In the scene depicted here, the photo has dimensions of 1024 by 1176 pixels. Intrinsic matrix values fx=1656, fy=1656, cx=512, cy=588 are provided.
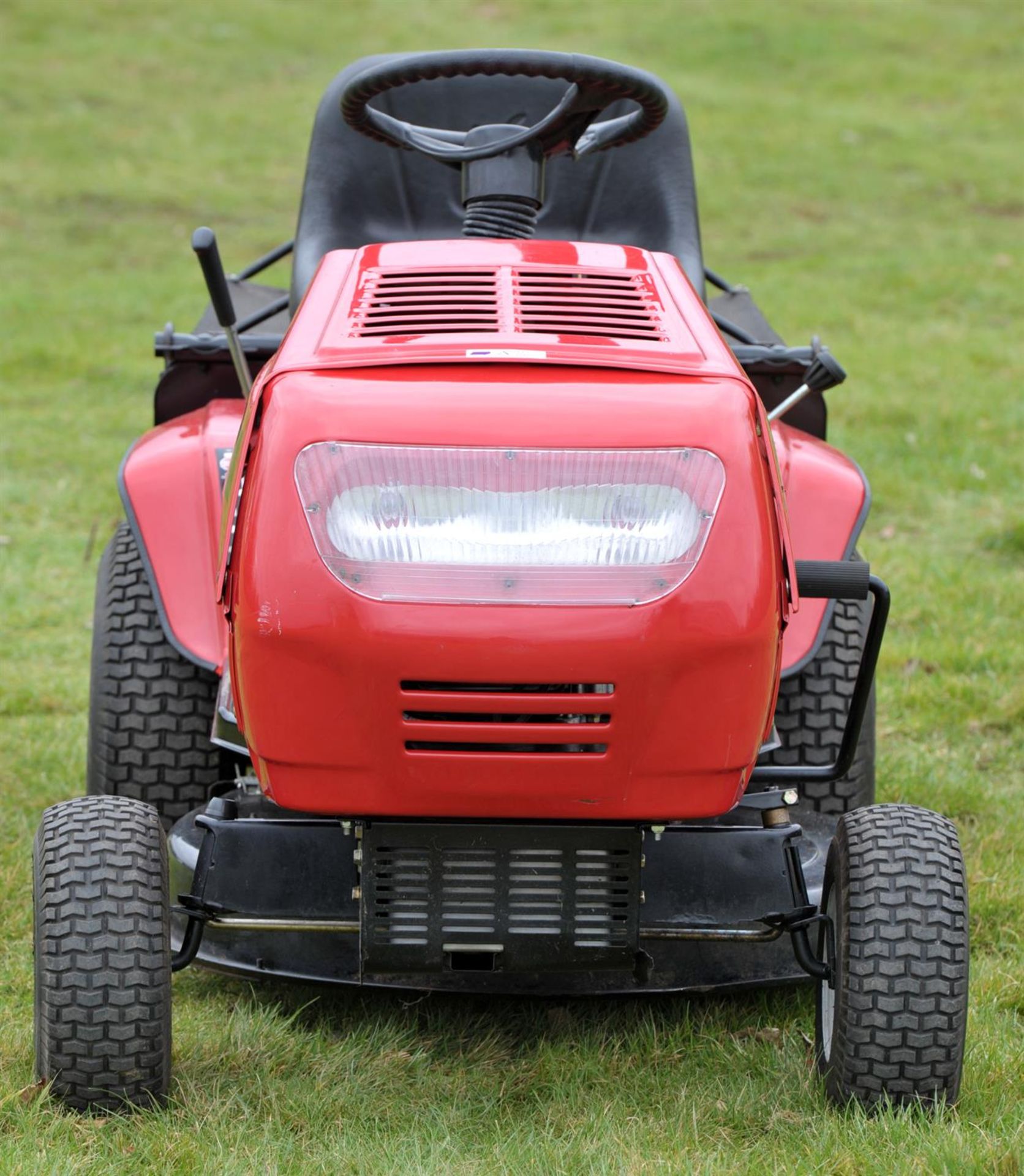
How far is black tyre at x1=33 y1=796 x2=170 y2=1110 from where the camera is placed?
83.8 inches

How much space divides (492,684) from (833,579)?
58 cm

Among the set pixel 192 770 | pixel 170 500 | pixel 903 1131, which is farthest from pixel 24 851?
pixel 903 1131

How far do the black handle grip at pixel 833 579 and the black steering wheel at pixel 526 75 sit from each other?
929 mm

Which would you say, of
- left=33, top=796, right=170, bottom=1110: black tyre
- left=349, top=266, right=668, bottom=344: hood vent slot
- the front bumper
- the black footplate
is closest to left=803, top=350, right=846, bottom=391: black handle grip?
left=349, top=266, right=668, bottom=344: hood vent slot

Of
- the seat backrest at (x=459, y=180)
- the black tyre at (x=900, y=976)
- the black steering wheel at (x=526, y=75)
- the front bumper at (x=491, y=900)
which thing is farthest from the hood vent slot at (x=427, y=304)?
the seat backrest at (x=459, y=180)

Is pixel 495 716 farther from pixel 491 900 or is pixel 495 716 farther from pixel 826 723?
pixel 826 723

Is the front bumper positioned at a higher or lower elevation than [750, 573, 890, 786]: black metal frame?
lower

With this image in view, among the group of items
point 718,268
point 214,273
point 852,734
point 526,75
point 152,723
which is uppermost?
point 526,75

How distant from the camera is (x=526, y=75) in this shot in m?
2.79

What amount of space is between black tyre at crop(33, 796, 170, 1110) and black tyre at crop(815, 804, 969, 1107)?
90 centimetres

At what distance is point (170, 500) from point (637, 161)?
1531 mm

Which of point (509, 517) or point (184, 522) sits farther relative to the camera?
point (184, 522)

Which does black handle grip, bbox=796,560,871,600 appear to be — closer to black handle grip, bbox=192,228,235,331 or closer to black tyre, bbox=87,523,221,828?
black handle grip, bbox=192,228,235,331

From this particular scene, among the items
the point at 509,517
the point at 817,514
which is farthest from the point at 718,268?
the point at 509,517
